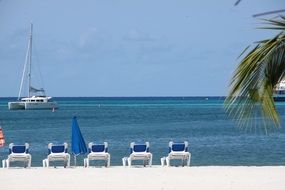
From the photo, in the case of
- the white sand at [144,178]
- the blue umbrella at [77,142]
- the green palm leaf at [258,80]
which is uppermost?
the green palm leaf at [258,80]

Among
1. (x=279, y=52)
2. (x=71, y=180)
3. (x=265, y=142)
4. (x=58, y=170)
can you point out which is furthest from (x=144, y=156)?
(x=265, y=142)

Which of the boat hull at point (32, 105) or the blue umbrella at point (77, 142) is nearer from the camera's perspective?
the blue umbrella at point (77, 142)

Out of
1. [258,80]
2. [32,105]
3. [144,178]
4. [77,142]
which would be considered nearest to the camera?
[258,80]

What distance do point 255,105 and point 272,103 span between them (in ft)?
0.64

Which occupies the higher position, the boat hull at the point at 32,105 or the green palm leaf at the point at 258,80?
the green palm leaf at the point at 258,80

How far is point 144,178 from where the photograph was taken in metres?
14.1

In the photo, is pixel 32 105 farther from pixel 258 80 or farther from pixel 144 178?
pixel 258 80

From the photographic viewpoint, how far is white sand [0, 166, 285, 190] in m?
12.7

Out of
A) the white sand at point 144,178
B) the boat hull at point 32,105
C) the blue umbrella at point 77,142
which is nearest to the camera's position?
the white sand at point 144,178

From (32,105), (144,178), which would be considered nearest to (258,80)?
(144,178)

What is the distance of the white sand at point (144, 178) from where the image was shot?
41.6 ft

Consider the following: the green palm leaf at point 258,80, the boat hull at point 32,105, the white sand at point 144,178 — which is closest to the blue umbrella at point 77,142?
the white sand at point 144,178

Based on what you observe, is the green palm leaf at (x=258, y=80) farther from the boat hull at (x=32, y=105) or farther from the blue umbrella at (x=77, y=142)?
the boat hull at (x=32, y=105)

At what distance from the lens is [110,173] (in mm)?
15375
